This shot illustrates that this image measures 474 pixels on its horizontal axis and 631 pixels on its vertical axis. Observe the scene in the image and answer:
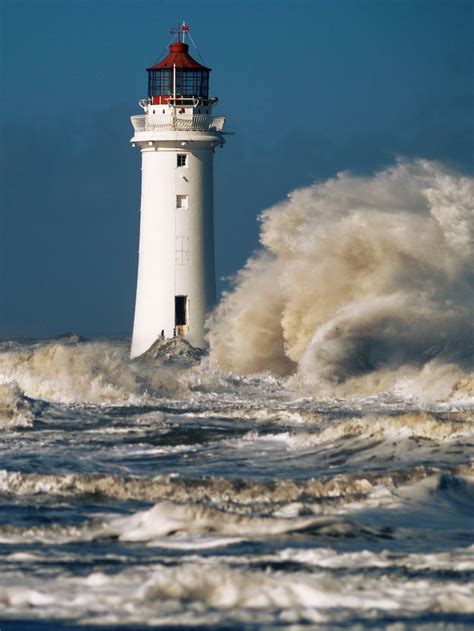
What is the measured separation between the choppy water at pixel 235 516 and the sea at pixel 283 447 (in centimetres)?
3

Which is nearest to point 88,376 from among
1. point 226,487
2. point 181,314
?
point 181,314

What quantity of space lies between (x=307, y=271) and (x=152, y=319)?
2746 millimetres

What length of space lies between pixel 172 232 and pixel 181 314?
4.62 feet

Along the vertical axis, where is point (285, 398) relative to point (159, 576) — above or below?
above

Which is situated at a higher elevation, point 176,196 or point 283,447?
point 176,196

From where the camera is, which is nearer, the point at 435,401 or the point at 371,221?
the point at 435,401

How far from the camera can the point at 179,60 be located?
88.0ft

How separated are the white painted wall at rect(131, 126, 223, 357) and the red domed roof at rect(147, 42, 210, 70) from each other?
114 cm

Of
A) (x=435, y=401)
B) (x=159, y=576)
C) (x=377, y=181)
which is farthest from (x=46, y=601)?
(x=377, y=181)

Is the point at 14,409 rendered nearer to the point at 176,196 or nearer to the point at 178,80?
the point at 176,196

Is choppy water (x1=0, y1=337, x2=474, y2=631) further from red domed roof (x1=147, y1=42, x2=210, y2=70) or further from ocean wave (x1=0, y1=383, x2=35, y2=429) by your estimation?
red domed roof (x1=147, y1=42, x2=210, y2=70)

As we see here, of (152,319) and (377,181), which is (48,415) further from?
(377,181)

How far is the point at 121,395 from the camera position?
75.1 ft

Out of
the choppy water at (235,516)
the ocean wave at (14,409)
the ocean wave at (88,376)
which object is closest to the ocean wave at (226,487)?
the choppy water at (235,516)
